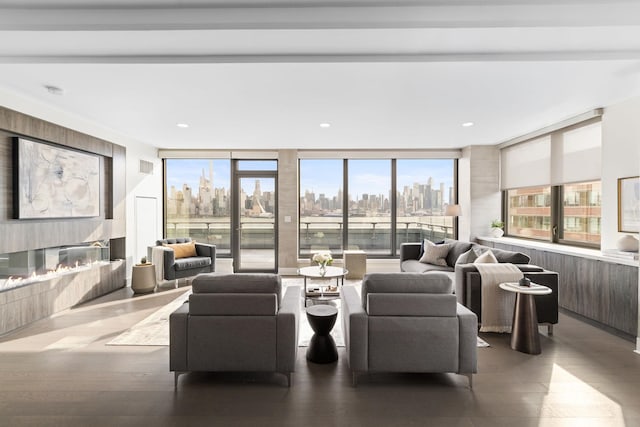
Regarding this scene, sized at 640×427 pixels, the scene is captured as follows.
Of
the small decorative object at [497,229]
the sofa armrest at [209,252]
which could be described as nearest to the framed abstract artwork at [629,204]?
the small decorative object at [497,229]

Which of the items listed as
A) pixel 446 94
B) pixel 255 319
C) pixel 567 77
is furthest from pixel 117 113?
pixel 567 77

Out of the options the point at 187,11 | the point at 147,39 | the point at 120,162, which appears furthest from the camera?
the point at 120,162

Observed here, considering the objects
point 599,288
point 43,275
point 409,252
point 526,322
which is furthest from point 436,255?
point 43,275

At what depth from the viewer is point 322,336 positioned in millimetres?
2871

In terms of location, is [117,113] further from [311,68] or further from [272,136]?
[311,68]

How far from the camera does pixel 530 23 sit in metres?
2.19

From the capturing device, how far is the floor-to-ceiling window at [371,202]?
22.6 ft

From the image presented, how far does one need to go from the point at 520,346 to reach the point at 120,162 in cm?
599

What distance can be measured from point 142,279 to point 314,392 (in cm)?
378

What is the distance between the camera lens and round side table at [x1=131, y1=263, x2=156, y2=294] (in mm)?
5039

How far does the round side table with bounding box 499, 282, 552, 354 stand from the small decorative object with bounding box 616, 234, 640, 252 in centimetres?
122

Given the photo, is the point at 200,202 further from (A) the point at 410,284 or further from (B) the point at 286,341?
(A) the point at 410,284

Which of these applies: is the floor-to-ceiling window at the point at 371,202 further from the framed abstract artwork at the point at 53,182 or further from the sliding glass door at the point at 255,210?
the framed abstract artwork at the point at 53,182

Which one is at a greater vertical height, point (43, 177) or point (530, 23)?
point (530, 23)
